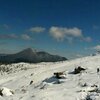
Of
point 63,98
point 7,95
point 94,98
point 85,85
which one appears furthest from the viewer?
point 7,95

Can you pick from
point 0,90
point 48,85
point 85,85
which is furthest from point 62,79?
point 0,90

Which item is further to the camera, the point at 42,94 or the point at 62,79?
the point at 62,79

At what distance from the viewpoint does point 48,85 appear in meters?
33.8

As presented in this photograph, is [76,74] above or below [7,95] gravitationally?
above

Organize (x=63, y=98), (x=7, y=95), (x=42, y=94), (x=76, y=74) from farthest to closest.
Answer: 1. (x=76, y=74)
2. (x=7, y=95)
3. (x=42, y=94)
4. (x=63, y=98)

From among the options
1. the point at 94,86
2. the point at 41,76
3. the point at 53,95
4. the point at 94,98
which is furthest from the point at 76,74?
the point at 41,76

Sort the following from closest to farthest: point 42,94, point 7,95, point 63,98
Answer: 1. point 63,98
2. point 42,94
3. point 7,95

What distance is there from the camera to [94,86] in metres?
28.9

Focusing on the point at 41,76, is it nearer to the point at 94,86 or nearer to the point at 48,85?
the point at 48,85

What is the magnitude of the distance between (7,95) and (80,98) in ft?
37.2

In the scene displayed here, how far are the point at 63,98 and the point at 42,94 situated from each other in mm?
3185

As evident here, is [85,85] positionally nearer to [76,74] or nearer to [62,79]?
[62,79]

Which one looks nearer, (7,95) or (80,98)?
(80,98)

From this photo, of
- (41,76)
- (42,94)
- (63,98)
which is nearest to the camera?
(63,98)
